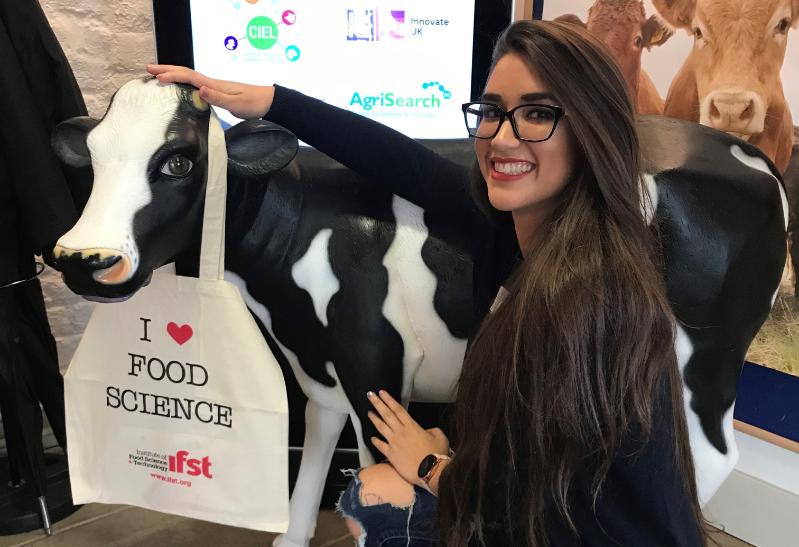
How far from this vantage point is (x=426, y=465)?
90 cm

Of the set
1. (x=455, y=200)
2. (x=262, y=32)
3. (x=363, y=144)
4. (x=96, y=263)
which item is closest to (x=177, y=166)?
(x=96, y=263)

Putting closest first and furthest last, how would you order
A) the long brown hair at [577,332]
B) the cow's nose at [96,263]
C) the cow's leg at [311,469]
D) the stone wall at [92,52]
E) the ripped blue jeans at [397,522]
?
the long brown hair at [577,332] < the cow's nose at [96,263] < the ripped blue jeans at [397,522] < the cow's leg at [311,469] < the stone wall at [92,52]

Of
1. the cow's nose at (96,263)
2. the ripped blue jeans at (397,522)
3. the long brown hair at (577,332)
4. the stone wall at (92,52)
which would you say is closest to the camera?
the long brown hair at (577,332)

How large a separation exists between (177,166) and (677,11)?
1.16 metres

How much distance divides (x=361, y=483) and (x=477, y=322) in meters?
0.30

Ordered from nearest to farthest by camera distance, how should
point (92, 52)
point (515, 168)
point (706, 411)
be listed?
1. point (515, 168)
2. point (706, 411)
3. point (92, 52)

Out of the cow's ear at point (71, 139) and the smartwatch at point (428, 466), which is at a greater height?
the cow's ear at point (71, 139)

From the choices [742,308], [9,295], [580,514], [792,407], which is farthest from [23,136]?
[792,407]

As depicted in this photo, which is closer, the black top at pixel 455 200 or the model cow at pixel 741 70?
the black top at pixel 455 200

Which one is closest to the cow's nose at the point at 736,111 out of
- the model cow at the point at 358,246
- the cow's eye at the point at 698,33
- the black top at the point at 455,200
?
the cow's eye at the point at 698,33

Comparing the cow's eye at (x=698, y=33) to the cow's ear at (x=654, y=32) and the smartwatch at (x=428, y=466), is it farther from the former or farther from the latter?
the smartwatch at (x=428, y=466)

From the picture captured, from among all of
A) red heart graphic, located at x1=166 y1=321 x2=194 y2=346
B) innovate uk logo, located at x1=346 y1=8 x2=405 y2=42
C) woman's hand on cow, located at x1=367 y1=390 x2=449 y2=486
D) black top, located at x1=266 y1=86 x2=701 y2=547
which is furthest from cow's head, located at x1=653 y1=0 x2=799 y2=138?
red heart graphic, located at x1=166 y1=321 x2=194 y2=346

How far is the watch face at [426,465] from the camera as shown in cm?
89

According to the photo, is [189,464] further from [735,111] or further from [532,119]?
[735,111]
